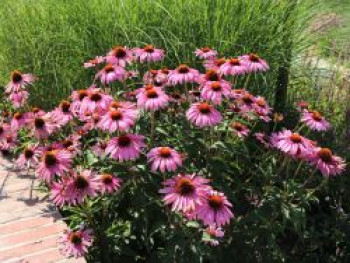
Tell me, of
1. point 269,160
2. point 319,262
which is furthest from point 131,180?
point 319,262

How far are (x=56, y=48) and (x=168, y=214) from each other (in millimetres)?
2073

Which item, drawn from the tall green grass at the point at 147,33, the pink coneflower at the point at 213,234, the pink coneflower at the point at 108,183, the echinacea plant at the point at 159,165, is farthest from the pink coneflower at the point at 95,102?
the tall green grass at the point at 147,33

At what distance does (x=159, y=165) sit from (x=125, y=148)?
0.14 m

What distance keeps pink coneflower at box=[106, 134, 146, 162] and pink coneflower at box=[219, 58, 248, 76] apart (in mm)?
618

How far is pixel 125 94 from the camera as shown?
8.80 feet

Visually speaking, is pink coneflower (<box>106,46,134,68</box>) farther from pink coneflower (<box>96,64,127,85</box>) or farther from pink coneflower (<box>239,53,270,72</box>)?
pink coneflower (<box>239,53,270,72</box>)

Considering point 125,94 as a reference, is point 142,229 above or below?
below

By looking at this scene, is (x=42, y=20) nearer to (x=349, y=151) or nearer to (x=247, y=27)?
(x=247, y=27)

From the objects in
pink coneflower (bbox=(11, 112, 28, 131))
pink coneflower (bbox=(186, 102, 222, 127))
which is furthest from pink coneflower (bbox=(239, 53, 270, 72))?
pink coneflower (bbox=(11, 112, 28, 131))

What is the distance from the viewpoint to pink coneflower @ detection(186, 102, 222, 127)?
212 cm

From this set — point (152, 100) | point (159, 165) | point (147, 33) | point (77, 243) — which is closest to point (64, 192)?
point (77, 243)

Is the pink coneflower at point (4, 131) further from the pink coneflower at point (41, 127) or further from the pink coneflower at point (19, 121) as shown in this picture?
the pink coneflower at point (41, 127)

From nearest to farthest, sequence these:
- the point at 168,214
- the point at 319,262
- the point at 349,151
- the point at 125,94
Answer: the point at 168,214 → the point at 125,94 → the point at 319,262 → the point at 349,151

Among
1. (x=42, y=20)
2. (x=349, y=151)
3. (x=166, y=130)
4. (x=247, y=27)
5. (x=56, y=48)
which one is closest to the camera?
(x=166, y=130)
